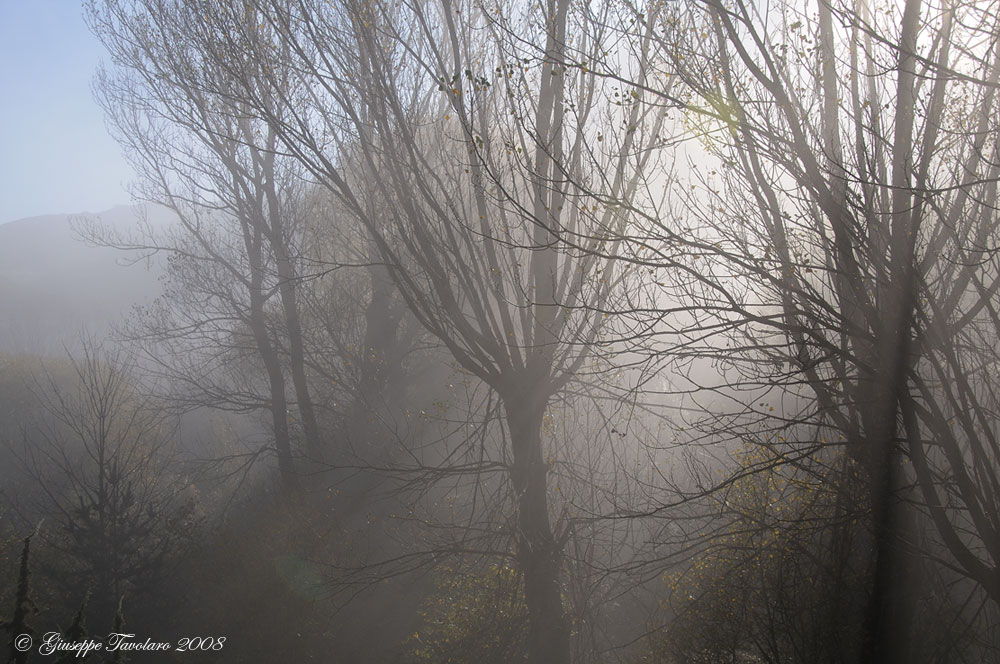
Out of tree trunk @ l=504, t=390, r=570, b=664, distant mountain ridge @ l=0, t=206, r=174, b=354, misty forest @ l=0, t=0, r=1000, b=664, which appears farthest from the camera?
distant mountain ridge @ l=0, t=206, r=174, b=354

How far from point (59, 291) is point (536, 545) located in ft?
284

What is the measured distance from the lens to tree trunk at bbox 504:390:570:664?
593 cm

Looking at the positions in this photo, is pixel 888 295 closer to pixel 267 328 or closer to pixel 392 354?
pixel 392 354

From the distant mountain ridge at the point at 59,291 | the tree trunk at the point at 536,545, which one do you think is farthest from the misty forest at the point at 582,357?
the distant mountain ridge at the point at 59,291

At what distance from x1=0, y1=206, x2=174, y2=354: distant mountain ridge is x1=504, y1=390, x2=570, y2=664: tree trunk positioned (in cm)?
6046

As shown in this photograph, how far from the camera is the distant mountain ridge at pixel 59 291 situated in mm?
66581

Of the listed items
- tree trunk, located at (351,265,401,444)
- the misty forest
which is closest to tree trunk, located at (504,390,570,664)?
the misty forest

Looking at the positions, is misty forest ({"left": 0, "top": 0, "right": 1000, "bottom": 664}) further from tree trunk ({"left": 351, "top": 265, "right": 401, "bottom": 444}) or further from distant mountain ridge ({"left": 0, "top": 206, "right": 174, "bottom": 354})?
distant mountain ridge ({"left": 0, "top": 206, "right": 174, "bottom": 354})

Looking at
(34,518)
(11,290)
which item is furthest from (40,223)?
(34,518)

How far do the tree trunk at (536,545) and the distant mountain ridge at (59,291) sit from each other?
60.5 metres

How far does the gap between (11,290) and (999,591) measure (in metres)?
91.6

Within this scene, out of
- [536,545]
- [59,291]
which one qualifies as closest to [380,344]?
[536,545]

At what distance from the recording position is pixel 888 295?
Answer: 12.0ft

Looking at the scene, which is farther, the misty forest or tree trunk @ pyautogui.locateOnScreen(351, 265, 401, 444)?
tree trunk @ pyautogui.locateOnScreen(351, 265, 401, 444)
